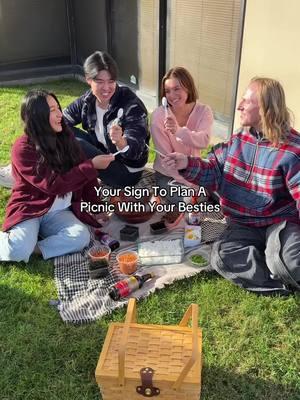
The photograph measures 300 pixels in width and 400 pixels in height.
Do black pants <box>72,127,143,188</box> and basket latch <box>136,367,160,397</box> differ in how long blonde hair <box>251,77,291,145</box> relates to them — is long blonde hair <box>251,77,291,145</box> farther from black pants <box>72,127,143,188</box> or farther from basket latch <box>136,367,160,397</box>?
basket latch <box>136,367,160,397</box>

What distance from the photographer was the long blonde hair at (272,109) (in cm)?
260

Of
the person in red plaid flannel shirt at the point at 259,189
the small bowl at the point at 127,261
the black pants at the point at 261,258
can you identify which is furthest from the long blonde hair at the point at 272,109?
the small bowl at the point at 127,261

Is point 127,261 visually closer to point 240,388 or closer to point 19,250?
point 19,250

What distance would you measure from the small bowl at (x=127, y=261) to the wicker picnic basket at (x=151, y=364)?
87cm

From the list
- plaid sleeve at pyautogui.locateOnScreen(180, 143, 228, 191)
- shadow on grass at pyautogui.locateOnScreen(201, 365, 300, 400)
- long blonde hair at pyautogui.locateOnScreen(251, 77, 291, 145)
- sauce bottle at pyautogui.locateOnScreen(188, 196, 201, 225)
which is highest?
long blonde hair at pyautogui.locateOnScreen(251, 77, 291, 145)

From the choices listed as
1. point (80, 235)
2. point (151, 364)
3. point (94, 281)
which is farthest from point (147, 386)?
point (80, 235)

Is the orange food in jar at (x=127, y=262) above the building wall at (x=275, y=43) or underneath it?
underneath

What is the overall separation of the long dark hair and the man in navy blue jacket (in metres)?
0.35

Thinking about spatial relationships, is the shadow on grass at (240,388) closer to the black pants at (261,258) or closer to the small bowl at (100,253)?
the black pants at (261,258)

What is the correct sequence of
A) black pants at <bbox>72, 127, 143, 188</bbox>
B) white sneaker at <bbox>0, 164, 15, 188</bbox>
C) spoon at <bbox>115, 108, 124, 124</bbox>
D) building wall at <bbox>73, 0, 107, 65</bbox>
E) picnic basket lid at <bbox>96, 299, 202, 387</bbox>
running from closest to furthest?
picnic basket lid at <bbox>96, 299, 202, 387</bbox> → spoon at <bbox>115, 108, 124, 124</bbox> → black pants at <bbox>72, 127, 143, 188</bbox> → white sneaker at <bbox>0, 164, 15, 188</bbox> → building wall at <bbox>73, 0, 107, 65</bbox>

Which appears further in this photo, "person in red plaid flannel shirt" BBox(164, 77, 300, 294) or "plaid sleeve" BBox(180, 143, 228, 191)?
"plaid sleeve" BBox(180, 143, 228, 191)

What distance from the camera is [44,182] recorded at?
293 cm

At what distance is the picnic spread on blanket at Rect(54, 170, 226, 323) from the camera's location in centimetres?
263

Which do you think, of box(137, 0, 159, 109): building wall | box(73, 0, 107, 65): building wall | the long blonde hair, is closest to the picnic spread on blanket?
the long blonde hair
